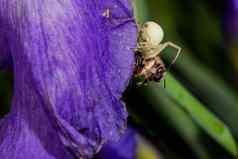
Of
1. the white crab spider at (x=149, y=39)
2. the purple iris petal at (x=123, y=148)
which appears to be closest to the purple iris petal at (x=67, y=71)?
the white crab spider at (x=149, y=39)

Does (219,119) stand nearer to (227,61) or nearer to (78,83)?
(227,61)

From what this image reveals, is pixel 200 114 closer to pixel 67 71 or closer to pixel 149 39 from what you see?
pixel 149 39

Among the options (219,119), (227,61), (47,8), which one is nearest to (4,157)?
(47,8)

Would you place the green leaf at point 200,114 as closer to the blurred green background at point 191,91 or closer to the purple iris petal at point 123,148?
the blurred green background at point 191,91

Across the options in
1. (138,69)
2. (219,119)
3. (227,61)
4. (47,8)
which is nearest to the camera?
(47,8)

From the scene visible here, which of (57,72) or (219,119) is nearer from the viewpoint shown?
(57,72)

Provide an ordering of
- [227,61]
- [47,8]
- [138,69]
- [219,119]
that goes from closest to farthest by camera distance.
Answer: [47,8], [138,69], [219,119], [227,61]
